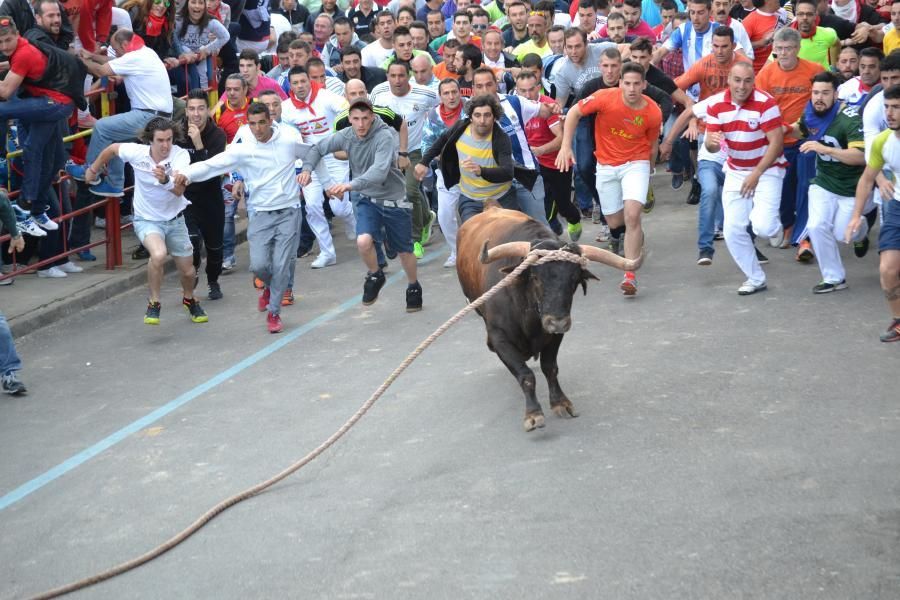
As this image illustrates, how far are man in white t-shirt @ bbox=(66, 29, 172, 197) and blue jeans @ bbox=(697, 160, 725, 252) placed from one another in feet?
18.1

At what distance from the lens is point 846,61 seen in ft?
42.3

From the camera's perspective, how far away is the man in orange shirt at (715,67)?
1366cm

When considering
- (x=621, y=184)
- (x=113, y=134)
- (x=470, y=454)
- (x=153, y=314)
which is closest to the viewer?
(x=470, y=454)

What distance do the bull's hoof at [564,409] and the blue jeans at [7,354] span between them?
408 centimetres

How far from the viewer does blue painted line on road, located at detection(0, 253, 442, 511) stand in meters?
8.12

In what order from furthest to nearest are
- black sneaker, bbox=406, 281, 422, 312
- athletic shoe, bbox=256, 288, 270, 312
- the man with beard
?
athletic shoe, bbox=256, 288, 270, 312, black sneaker, bbox=406, 281, 422, 312, the man with beard

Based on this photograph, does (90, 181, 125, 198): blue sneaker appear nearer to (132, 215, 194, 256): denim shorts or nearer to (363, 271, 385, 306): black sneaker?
(132, 215, 194, 256): denim shorts

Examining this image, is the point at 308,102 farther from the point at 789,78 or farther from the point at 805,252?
the point at 805,252

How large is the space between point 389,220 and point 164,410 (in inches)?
123

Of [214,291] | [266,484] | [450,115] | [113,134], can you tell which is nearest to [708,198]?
[450,115]

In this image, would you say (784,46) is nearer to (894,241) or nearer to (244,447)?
(894,241)

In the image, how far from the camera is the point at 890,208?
9.91m

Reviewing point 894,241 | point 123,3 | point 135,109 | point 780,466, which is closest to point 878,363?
point 894,241

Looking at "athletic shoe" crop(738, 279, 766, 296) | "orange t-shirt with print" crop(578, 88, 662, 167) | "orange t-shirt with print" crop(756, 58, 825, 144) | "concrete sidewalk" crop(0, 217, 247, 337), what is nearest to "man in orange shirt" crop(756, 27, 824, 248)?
"orange t-shirt with print" crop(756, 58, 825, 144)
